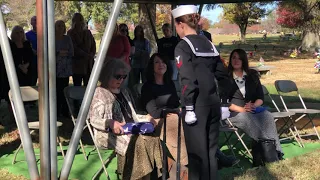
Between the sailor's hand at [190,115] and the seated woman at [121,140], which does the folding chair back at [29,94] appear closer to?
the seated woman at [121,140]

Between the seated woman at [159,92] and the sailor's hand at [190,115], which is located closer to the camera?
the sailor's hand at [190,115]

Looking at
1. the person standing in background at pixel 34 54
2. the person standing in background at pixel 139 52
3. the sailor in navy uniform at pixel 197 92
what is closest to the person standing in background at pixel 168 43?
the person standing in background at pixel 139 52

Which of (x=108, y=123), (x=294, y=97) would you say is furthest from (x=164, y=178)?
(x=294, y=97)

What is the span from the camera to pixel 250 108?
187 inches

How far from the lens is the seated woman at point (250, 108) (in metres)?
4.58

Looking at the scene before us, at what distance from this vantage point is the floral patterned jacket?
357 cm

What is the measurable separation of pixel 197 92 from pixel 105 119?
0.81m

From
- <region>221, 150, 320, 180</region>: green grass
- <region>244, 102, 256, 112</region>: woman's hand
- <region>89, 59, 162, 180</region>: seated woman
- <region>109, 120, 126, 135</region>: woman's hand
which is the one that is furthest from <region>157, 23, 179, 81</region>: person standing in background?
<region>109, 120, 126, 135</region>: woman's hand

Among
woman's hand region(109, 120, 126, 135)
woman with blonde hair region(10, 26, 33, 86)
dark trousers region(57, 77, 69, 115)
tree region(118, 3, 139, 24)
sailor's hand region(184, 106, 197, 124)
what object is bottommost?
dark trousers region(57, 77, 69, 115)

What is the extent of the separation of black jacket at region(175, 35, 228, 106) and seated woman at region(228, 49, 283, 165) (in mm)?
1266

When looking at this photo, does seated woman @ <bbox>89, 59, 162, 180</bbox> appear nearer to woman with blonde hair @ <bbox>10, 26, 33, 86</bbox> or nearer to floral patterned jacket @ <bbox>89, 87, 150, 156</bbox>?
floral patterned jacket @ <bbox>89, 87, 150, 156</bbox>

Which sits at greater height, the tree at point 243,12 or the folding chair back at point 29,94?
the tree at point 243,12

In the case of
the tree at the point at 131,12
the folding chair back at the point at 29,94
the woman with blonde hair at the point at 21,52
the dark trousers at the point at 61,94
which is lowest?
the dark trousers at the point at 61,94

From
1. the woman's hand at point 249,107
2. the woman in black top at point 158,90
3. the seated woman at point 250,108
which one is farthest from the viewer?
the woman's hand at point 249,107
